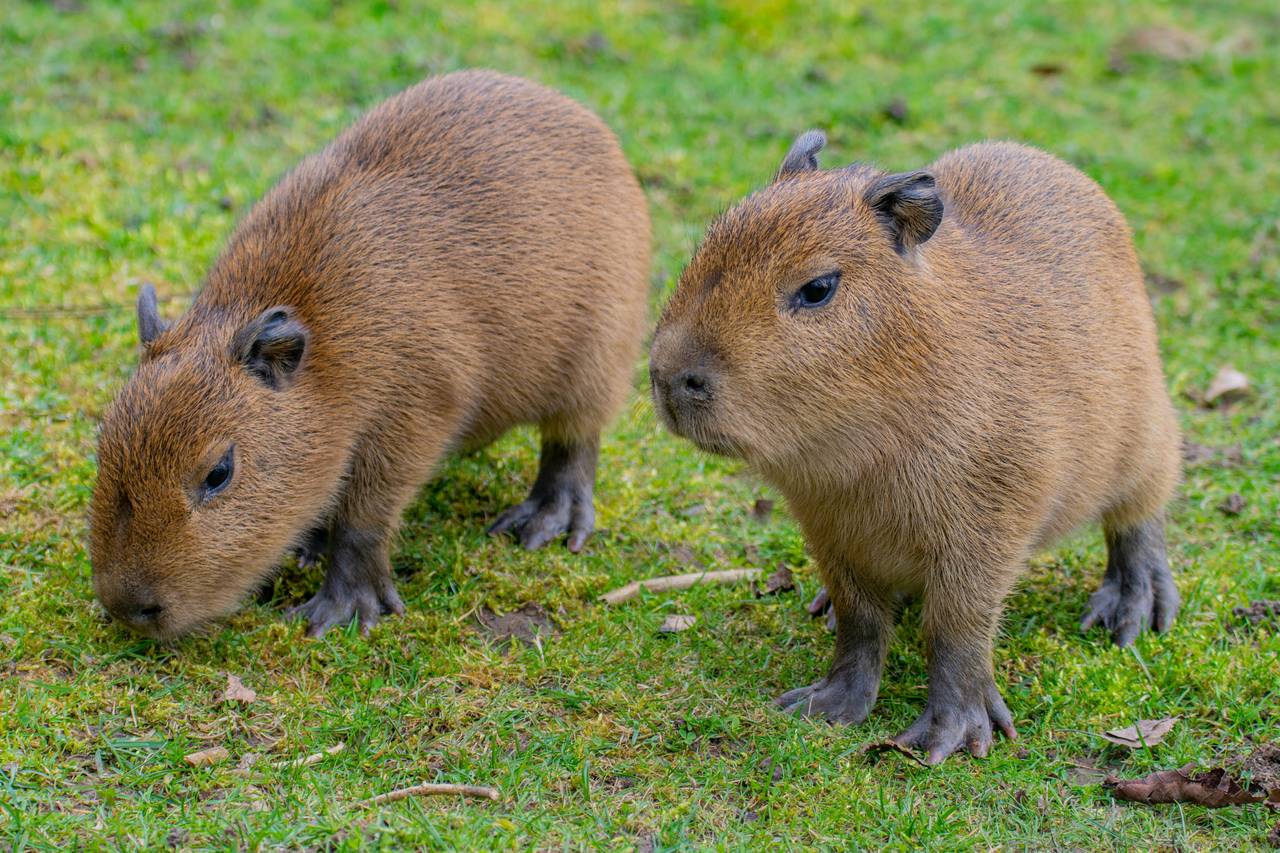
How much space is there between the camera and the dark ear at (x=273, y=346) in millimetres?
4555

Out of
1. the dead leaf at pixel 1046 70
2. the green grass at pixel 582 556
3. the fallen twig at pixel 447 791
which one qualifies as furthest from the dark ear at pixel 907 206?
the dead leaf at pixel 1046 70

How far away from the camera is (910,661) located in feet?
16.3

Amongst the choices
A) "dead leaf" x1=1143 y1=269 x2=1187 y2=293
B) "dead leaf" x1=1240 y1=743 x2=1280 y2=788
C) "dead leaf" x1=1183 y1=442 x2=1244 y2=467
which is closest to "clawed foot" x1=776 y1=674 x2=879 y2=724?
"dead leaf" x1=1240 y1=743 x2=1280 y2=788

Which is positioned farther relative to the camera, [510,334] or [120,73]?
[120,73]

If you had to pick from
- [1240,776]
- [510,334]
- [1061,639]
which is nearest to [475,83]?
[510,334]

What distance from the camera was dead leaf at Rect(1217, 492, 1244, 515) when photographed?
230 inches

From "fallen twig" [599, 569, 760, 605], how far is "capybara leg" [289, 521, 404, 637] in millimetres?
815

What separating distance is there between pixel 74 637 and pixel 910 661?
2891 millimetres

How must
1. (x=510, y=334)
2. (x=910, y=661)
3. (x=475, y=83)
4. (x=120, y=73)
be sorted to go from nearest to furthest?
(x=910, y=661)
(x=510, y=334)
(x=475, y=83)
(x=120, y=73)

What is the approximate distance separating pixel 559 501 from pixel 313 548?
3.35 ft

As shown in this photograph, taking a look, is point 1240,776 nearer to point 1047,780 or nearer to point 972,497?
point 1047,780

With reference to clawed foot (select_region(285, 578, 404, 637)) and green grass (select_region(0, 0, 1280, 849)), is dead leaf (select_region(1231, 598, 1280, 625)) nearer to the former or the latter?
Answer: green grass (select_region(0, 0, 1280, 849))

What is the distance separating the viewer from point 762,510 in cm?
591

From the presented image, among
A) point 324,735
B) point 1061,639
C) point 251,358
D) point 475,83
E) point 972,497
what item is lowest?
point 1061,639
